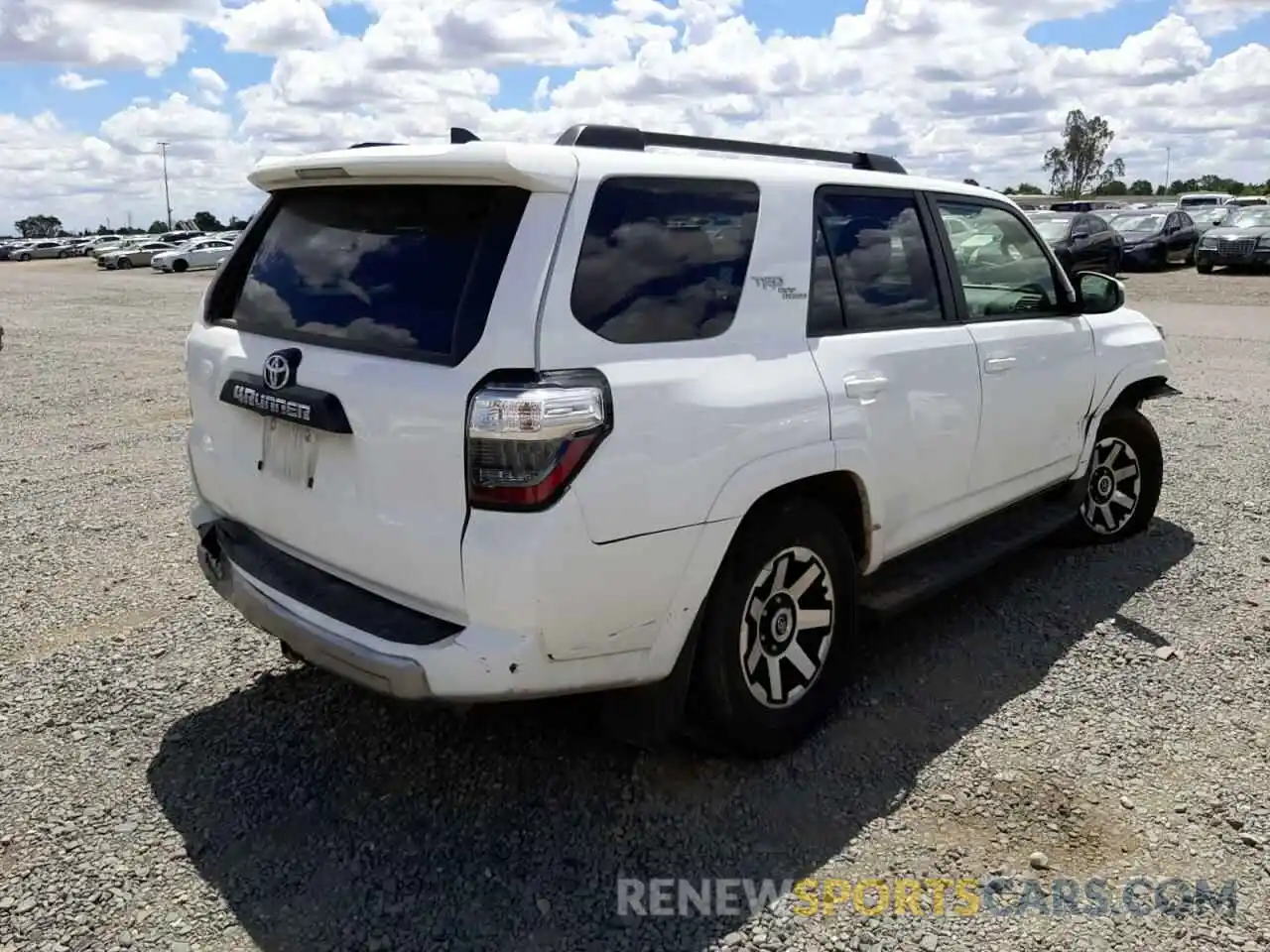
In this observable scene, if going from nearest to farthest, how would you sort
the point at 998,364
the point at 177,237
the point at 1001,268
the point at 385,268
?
the point at 385,268 → the point at 998,364 → the point at 1001,268 → the point at 177,237

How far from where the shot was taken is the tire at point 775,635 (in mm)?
3217

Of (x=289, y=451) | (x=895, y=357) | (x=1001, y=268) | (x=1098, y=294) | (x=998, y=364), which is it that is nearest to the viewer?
(x=289, y=451)

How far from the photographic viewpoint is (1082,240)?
Result: 2141cm

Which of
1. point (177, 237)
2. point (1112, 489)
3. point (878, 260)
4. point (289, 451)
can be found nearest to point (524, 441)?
point (289, 451)

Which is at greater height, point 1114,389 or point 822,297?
point 822,297

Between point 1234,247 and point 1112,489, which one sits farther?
point 1234,247

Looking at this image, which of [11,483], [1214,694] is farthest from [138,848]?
[11,483]

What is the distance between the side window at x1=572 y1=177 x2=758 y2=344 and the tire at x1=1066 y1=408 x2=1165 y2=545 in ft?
10.2

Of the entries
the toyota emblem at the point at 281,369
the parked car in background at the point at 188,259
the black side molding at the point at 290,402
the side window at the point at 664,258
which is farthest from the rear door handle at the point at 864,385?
the parked car in background at the point at 188,259

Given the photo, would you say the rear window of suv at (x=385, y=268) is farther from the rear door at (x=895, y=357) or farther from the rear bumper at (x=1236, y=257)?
the rear bumper at (x=1236, y=257)

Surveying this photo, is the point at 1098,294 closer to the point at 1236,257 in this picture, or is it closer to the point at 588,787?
the point at 588,787

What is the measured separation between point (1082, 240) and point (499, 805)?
2115cm

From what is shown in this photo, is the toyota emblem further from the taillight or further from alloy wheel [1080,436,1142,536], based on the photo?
alloy wheel [1080,436,1142,536]

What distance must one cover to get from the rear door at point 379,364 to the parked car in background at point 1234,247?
2703 centimetres
